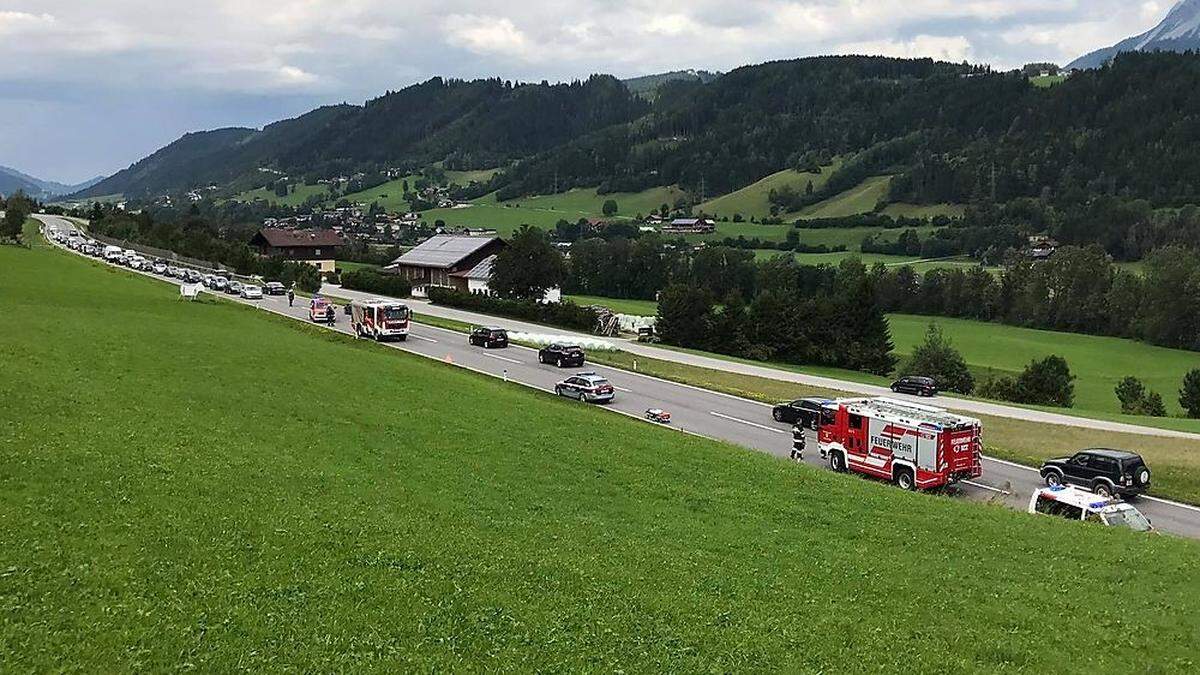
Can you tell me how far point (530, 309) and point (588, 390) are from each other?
3596 cm

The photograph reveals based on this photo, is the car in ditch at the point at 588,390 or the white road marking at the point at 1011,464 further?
the car in ditch at the point at 588,390

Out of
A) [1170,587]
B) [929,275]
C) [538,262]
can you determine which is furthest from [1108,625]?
[929,275]

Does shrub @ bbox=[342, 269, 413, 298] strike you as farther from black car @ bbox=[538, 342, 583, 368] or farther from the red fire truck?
the red fire truck

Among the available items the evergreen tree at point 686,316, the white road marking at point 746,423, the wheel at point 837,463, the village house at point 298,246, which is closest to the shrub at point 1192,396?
the evergreen tree at point 686,316

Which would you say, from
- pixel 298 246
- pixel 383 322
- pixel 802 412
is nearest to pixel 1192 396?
pixel 802 412

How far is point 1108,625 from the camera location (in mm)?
13992

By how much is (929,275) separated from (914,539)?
110m

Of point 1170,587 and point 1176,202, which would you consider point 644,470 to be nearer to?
point 1170,587

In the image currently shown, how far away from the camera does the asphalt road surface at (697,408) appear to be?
96.4 ft

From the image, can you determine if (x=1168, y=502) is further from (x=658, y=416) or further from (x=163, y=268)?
(x=163, y=268)

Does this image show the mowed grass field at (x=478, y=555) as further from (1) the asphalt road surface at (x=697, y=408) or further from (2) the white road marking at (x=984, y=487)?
(1) the asphalt road surface at (x=697, y=408)

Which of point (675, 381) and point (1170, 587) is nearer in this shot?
point (1170, 587)

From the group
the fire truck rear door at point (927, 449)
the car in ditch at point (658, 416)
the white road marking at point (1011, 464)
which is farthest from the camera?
the car in ditch at point (658, 416)

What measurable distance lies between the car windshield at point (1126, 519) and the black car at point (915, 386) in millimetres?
28236
